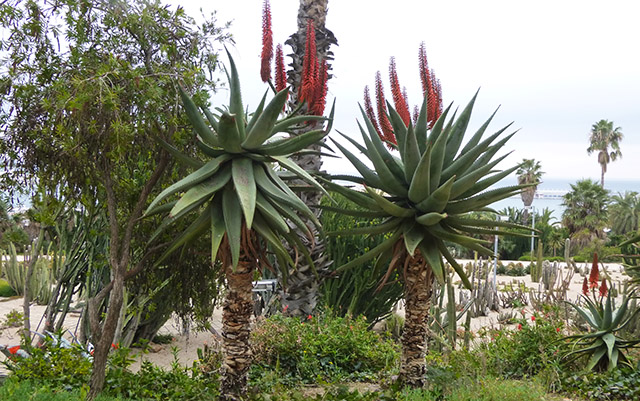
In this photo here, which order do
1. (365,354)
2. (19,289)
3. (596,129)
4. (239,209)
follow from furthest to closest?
(596,129) → (19,289) → (365,354) → (239,209)

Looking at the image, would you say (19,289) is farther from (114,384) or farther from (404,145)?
(404,145)

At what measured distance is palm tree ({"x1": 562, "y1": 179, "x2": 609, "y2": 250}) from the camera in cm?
3966

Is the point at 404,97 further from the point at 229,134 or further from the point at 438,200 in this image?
the point at 229,134

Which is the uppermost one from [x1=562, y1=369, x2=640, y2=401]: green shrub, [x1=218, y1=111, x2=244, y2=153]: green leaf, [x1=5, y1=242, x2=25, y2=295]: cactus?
[x1=218, y1=111, x2=244, y2=153]: green leaf

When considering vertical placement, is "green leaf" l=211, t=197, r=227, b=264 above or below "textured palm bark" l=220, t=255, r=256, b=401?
above

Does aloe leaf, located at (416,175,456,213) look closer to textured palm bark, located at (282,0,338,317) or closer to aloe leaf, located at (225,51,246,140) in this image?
aloe leaf, located at (225,51,246,140)

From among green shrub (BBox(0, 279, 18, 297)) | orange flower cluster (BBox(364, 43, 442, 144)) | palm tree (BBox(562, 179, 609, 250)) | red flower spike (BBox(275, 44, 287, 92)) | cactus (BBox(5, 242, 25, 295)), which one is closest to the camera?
orange flower cluster (BBox(364, 43, 442, 144))

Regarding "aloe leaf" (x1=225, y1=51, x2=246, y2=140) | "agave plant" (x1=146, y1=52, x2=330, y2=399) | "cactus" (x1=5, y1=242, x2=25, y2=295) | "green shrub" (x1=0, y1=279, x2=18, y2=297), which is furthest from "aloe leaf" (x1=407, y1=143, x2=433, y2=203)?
"green shrub" (x1=0, y1=279, x2=18, y2=297)

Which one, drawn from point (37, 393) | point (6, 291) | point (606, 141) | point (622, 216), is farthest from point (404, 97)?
point (606, 141)

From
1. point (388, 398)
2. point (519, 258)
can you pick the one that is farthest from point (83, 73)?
point (519, 258)

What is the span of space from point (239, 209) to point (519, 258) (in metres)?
34.9

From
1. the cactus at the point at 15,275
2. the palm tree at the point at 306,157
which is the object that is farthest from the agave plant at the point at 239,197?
the cactus at the point at 15,275

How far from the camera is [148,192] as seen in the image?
493 cm

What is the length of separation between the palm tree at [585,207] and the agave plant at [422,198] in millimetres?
37707
